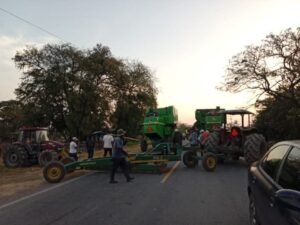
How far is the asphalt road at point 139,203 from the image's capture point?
9.08 metres

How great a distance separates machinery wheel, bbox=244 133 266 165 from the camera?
19.6m

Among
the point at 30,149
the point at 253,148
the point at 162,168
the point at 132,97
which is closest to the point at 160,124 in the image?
the point at 30,149

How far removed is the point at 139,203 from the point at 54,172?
6.36 m

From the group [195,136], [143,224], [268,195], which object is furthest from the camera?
[195,136]

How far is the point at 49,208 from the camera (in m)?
10.6

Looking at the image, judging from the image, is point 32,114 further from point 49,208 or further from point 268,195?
point 268,195

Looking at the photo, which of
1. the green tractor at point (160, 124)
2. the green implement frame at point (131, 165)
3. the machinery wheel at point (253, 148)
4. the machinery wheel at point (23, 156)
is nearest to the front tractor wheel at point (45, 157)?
the machinery wheel at point (23, 156)

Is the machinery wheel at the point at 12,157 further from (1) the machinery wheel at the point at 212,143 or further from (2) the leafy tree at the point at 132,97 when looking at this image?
(2) the leafy tree at the point at 132,97

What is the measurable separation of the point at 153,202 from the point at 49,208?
90.9 inches

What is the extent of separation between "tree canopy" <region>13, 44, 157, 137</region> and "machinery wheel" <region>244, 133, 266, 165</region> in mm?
32135

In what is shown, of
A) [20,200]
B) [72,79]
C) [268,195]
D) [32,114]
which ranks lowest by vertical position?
[20,200]

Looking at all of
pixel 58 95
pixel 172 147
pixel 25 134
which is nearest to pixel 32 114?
pixel 58 95

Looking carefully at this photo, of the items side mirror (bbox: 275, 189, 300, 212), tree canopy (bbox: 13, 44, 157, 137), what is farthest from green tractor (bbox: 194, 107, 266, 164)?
tree canopy (bbox: 13, 44, 157, 137)

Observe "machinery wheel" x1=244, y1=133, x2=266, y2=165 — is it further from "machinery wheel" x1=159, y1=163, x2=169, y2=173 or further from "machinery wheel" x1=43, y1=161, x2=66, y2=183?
"machinery wheel" x1=43, y1=161, x2=66, y2=183
